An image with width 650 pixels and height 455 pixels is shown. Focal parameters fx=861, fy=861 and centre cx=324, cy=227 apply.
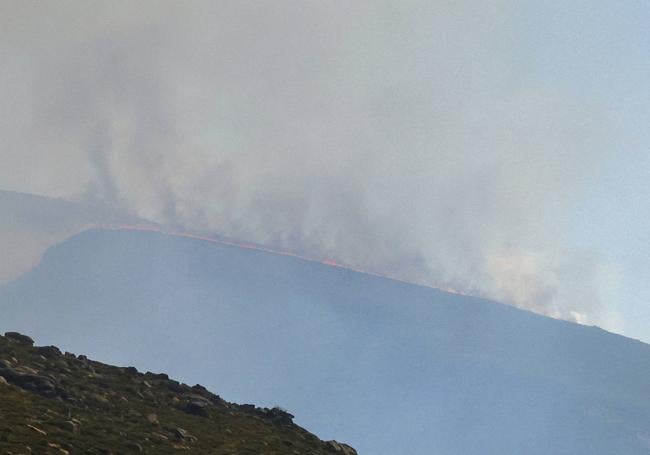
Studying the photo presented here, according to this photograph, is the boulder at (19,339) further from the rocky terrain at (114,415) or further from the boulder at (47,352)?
the boulder at (47,352)

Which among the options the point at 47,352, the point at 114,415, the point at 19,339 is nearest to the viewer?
the point at 114,415

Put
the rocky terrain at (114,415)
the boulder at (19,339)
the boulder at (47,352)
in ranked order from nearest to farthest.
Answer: the rocky terrain at (114,415)
the boulder at (47,352)
the boulder at (19,339)

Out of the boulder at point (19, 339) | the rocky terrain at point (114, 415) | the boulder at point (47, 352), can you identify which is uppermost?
the boulder at point (19, 339)

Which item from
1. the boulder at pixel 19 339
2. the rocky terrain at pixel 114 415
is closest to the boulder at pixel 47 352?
the rocky terrain at pixel 114 415

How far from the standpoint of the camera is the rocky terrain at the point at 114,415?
47.8 m

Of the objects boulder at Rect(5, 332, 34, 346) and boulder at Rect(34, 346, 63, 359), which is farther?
boulder at Rect(5, 332, 34, 346)

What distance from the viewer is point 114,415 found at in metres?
56.3

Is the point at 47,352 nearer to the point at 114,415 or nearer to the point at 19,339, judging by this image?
the point at 19,339

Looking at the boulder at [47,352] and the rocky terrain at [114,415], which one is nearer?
the rocky terrain at [114,415]

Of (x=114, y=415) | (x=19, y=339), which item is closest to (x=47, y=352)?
(x=19, y=339)

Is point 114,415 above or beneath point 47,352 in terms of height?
beneath

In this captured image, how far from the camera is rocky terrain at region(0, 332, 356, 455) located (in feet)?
157

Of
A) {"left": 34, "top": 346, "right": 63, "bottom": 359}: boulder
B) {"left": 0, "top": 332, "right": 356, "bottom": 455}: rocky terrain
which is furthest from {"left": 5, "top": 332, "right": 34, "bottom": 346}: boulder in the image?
{"left": 34, "top": 346, "right": 63, "bottom": 359}: boulder

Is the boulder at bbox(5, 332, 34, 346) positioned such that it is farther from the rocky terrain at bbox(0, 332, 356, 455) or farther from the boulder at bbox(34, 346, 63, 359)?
the boulder at bbox(34, 346, 63, 359)
